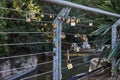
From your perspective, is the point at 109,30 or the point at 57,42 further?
the point at 109,30

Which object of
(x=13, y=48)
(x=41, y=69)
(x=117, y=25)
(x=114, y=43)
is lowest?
(x=41, y=69)

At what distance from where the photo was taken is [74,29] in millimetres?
15000

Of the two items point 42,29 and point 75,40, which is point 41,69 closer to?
point 42,29

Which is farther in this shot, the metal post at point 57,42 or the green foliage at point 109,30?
the green foliage at point 109,30

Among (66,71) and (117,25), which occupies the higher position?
(117,25)

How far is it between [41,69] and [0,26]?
332 centimetres

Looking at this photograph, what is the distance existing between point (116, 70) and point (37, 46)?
834 centimetres

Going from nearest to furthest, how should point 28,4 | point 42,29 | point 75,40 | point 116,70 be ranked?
1. point 116,70
2. point 28,4
3. point 42,29
4. point 75,40

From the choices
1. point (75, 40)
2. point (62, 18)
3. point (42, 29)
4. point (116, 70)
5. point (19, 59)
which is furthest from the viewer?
point (75, 40)

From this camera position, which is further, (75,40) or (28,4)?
(75,40)

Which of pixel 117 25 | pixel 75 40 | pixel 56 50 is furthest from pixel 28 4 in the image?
pixel 56 50

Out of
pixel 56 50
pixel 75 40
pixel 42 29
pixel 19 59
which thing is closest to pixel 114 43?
pixel 56 50

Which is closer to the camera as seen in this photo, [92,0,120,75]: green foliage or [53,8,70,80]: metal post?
[53,8,70,80]: metal post

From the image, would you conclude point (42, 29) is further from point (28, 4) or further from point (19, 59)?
point (19, 59)
